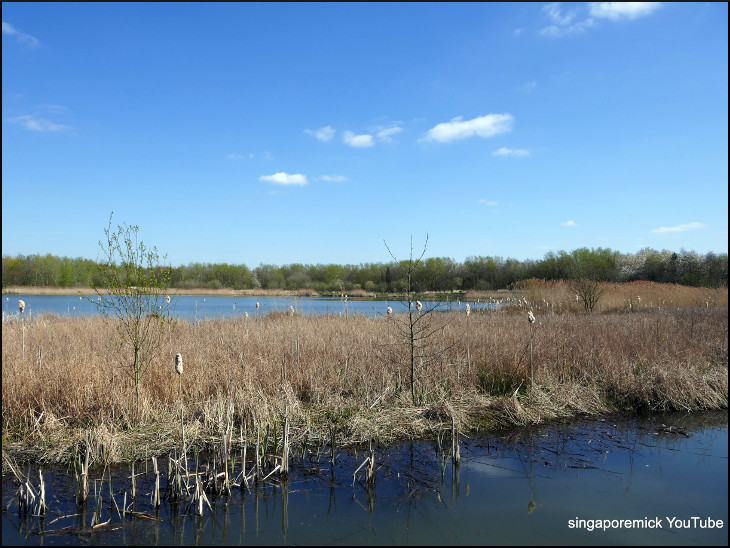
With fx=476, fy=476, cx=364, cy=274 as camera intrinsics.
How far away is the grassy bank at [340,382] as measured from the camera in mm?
5566

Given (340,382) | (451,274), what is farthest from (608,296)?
(340,382)

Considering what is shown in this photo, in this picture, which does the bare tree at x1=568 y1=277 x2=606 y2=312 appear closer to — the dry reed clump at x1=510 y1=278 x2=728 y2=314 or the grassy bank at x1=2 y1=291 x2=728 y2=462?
the dry reed clump at x1=510 y1=278 x2=728 y2=314

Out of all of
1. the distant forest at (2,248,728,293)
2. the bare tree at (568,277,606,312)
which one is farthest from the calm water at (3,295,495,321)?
the bare tree at (568,277,606,312)

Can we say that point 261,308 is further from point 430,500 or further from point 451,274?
point 430,500

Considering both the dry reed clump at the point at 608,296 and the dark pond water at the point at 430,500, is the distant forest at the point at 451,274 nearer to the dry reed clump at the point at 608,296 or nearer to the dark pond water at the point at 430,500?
the dry reed clump at the point at 608,296

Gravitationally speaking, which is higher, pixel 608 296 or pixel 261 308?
pixel 608 296

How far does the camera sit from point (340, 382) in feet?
23.2

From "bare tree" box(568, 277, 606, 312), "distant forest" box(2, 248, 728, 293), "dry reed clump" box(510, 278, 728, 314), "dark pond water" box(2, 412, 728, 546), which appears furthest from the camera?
"bare tree" box(568, 277, 606, 312)

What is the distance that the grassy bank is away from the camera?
18.3 ft

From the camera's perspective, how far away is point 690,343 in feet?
29.1

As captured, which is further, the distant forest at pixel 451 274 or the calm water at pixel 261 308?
the calm water at pixel 261 308

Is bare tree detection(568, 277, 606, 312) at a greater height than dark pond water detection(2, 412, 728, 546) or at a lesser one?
greater

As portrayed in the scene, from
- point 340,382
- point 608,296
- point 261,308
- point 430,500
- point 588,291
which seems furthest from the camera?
point 261,308

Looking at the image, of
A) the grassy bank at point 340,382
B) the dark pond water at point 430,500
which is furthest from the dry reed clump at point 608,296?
the dark pond water at point 430,500
